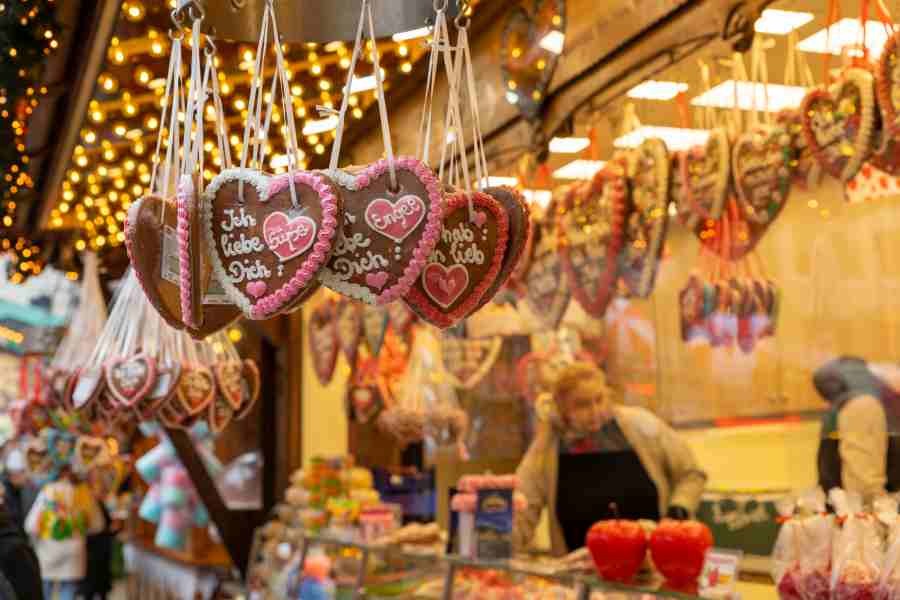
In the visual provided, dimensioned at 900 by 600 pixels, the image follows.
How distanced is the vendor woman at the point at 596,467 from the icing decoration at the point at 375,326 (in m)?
1.00

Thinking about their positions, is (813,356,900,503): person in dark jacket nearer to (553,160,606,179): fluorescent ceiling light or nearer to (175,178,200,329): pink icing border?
(553,160,606,179): fluorescent ceiling light

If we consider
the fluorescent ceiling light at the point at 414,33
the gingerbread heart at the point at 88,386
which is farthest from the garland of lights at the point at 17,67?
the fluorescent ceiling light at the point at 414,33

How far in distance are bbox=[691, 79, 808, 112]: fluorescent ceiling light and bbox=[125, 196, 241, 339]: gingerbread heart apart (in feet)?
7.41

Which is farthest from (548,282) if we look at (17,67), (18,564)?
(18,564)

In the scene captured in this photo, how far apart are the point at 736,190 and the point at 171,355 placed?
5.79 ft

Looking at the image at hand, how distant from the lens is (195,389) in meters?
3.40

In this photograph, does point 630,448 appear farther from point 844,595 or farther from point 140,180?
point 140,180

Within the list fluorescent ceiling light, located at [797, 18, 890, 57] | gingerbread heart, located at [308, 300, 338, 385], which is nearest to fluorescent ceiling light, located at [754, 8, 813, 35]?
fluorescent ceiling light, located at [797, 18, 890, 57]

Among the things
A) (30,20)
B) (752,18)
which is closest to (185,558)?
(30,20)

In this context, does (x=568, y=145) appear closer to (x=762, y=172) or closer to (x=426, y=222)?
(x=762, y=172)

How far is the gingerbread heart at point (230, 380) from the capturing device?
3506 mm

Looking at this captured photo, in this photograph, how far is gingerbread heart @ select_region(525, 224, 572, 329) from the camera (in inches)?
156

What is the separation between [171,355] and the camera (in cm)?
345

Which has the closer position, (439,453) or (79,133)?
(79,133)
